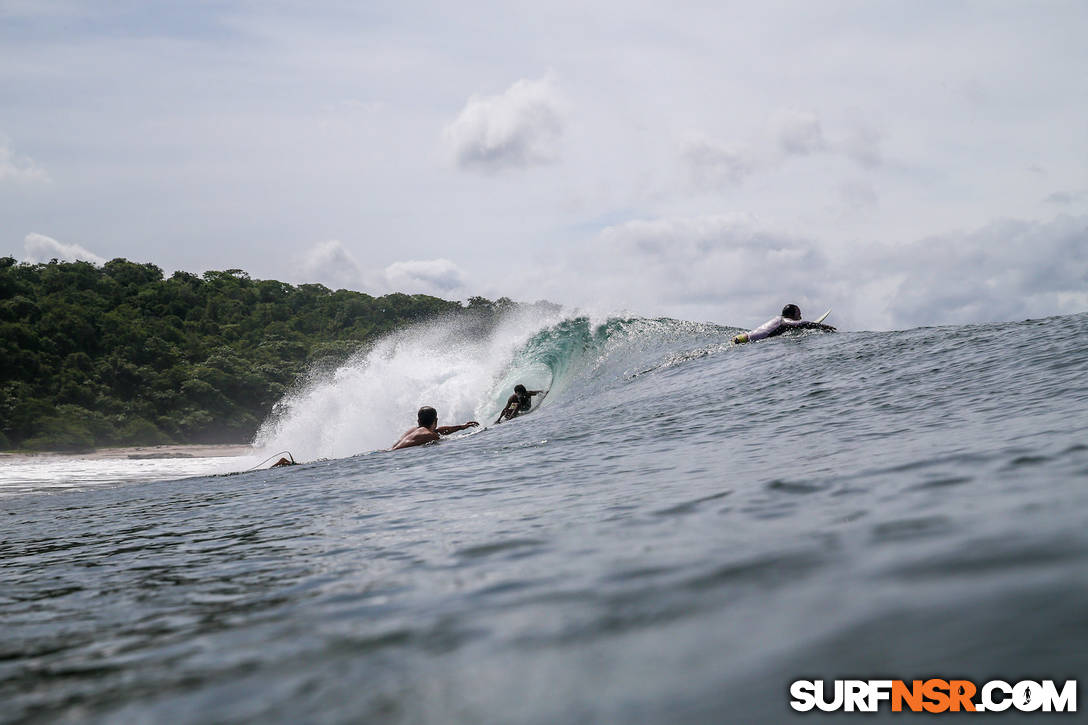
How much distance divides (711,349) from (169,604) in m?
16.0

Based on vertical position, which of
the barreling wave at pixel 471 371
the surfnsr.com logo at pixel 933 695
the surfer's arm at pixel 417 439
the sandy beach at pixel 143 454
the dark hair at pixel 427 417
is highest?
the barreling wave at pixel 471 371

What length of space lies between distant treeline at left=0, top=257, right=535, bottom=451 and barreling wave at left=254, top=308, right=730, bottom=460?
16693 millimetres

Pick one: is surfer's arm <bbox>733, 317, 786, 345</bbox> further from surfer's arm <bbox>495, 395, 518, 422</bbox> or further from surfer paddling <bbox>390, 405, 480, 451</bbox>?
surfer paddling <bbox>390, 405, 480, 451</bbox>

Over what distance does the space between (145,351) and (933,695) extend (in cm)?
6712

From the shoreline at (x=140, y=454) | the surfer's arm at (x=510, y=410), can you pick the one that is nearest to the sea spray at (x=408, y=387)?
the surfer's arm at (x=510, y=410)

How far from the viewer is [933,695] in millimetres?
1644

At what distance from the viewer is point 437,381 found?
22547 millimetres

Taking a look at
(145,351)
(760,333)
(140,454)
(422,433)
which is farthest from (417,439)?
(145,351)

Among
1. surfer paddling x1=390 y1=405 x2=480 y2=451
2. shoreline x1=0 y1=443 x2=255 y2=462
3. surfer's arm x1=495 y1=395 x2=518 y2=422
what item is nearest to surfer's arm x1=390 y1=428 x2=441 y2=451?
surfer paddling x1=390 y1=405 x2=480 y2=451

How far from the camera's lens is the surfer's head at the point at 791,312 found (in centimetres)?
1831

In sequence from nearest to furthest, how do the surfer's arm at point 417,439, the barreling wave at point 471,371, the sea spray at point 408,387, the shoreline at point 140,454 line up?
the surfer's arm at point 417,439
the barreling wave at point 471,371
the sea spray at point 408,387
the shoreline at point 140,454

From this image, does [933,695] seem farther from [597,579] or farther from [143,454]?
[143,454]

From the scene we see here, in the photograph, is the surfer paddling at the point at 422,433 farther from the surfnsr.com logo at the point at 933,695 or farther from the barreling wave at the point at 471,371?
the surfnsr.com logo at the point at 933,695

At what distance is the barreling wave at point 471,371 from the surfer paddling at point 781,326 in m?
1.35
